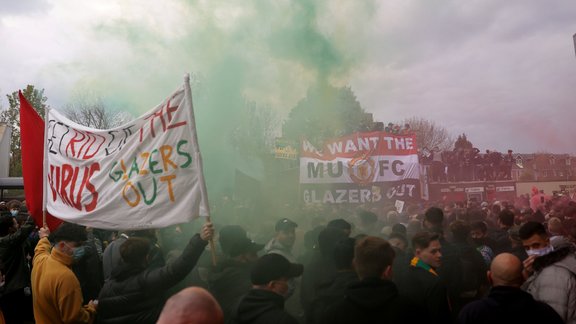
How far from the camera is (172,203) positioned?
4.15 m

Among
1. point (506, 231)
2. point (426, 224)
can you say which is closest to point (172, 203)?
point (426, 224)

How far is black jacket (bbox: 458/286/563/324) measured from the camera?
115 inches

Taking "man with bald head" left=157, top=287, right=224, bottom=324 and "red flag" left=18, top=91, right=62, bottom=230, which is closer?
"man with bald head" left=157, top=287, right=224, bottom=324

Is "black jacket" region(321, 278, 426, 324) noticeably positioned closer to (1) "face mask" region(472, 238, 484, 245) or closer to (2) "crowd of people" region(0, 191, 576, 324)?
(2) "crowd of people" region(0, 191, 576, 324)

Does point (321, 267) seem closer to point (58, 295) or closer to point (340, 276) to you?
point (340, 276)

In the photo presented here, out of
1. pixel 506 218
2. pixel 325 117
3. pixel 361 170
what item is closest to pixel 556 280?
pixel 506 218

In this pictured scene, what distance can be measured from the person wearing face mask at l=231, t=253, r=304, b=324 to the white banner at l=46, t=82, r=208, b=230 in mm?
1066

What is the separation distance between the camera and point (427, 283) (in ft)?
12.6

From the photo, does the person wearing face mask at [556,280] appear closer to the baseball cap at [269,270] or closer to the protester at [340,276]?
the protester at [340,276]

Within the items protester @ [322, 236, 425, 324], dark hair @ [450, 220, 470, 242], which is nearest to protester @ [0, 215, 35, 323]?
protester @ [322, 236, 425, 324]

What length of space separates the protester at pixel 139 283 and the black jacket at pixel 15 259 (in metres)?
2.93

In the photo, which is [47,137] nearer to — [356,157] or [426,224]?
[426,224]

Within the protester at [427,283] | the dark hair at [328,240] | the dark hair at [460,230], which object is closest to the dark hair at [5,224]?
the dark hair at [328,240]

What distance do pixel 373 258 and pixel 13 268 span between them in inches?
212
